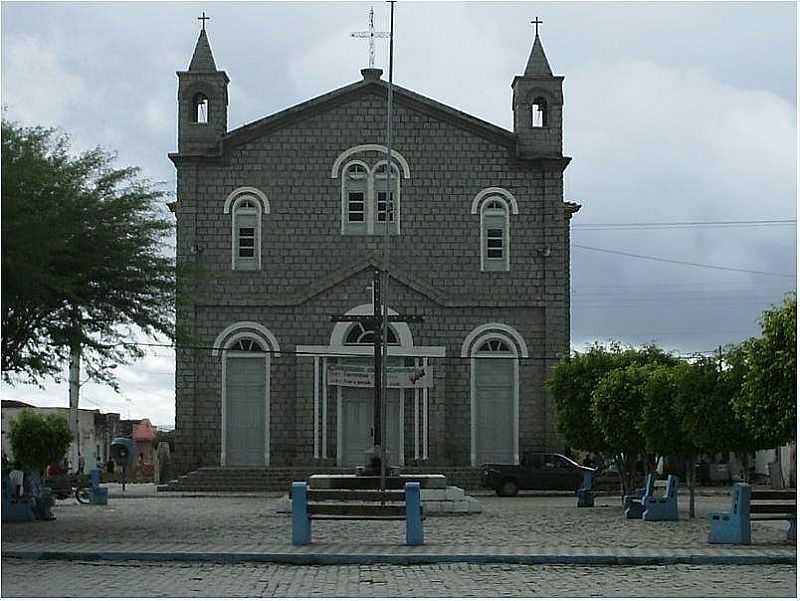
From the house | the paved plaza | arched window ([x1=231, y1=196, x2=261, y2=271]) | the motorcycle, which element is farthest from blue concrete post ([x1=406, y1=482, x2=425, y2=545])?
the house

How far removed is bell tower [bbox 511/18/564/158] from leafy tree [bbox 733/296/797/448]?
25.0 metres

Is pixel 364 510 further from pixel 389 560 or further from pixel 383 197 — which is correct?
pixel 383 197

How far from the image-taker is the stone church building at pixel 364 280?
4100cm

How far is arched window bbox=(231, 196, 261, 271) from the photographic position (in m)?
41.5

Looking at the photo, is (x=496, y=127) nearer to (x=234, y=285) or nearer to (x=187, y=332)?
(x=234, y=285)

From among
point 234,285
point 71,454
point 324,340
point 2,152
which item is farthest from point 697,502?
point 71,454

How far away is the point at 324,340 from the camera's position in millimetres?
41344

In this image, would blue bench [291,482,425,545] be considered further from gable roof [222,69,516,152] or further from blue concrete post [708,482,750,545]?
gable roof [222,69,516,152]

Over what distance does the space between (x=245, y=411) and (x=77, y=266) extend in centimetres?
2179

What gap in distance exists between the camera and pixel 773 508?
19.4m

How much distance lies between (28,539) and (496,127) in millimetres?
25617

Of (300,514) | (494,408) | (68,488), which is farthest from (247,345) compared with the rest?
(300,514)

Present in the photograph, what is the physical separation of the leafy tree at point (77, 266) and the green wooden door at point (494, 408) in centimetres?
2119

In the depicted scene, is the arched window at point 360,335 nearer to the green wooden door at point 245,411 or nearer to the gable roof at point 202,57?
the green wooden door at point 245,411
